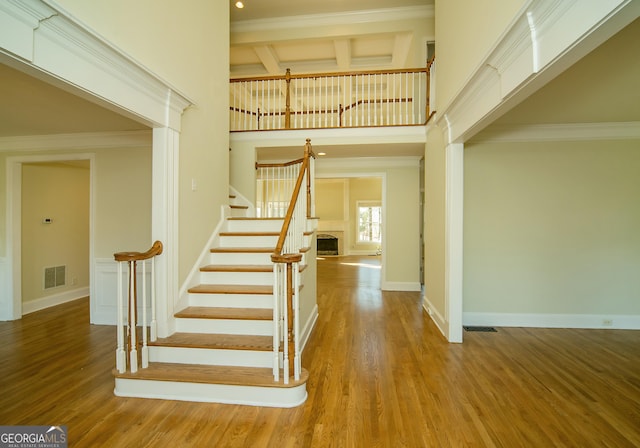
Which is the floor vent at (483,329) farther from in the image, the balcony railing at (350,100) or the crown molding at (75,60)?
the crown molding at (75,60)

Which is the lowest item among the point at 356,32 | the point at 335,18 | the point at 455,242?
the point at 455,242

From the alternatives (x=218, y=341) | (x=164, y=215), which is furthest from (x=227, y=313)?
→ (x=164, y=215)

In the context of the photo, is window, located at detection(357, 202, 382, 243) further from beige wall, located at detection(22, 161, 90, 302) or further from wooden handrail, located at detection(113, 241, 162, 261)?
wooden handrail, located at detection(113, 241, 162, 261)

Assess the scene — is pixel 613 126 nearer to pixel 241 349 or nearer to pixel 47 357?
pixel 241 349

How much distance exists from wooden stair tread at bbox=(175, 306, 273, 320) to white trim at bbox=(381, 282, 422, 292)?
11.8ft

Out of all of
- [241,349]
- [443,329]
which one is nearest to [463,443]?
[241,349]

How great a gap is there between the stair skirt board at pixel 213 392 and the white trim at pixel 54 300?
3428 millimetres

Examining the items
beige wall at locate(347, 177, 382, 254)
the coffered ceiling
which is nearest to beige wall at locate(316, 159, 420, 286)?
the coffered ceiling

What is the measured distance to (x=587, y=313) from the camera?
3.91m

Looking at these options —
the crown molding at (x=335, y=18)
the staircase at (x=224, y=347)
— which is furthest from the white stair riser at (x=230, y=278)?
the crown molding at (x=335, y=18)

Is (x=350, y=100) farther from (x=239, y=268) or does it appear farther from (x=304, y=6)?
(x=239, y=268)

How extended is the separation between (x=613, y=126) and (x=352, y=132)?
131 inches

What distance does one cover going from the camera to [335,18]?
575 cm

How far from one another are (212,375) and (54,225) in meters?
4.45
